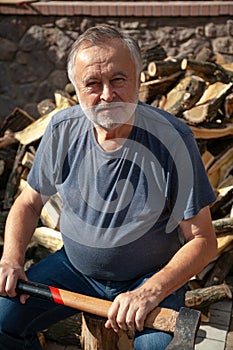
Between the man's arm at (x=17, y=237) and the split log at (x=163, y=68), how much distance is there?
2.17 metres

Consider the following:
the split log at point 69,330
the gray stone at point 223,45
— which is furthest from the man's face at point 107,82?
the gray stone at point 223,45

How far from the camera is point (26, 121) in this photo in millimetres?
4922

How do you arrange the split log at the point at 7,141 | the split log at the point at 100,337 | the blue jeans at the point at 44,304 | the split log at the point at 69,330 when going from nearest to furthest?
the blue jeans at the point at 44,304
the split log at the point at 100,337
the split log at the point at 69,330
the split log at the point at 7,141

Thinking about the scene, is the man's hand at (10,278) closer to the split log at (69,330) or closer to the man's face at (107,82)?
the man's face at (107,82)

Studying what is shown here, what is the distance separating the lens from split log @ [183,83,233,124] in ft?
13.7

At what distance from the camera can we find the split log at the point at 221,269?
146 inches

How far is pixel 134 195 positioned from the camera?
237 cm

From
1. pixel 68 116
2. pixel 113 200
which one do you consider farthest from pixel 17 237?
pixel 68 116

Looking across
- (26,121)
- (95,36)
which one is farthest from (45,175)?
(26,121)

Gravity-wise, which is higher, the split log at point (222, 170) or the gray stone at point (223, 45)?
the gray stone at point (223, 45)

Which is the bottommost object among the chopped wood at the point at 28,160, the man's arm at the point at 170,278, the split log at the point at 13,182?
the split log at the point at 13,182

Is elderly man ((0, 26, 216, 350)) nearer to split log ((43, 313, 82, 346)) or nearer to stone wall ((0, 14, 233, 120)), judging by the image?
split log ((43, 313, 82, 346))

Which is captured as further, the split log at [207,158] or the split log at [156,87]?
the split log at [156,87]

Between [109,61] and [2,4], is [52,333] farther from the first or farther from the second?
[2,4]
